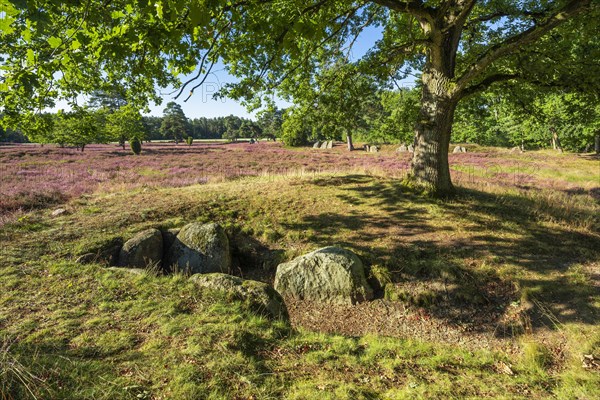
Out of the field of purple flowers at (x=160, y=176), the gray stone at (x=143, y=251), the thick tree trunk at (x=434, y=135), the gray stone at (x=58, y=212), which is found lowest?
the gray stone at (x=143, y=251)

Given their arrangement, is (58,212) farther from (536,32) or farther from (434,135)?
(536,32)

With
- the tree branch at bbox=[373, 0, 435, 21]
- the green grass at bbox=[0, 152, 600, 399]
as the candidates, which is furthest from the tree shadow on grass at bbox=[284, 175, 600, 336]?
the tree branch at bbox=[373, 0, 435, 21]

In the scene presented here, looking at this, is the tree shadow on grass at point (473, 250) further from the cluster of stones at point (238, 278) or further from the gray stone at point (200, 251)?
the gray stone at point (200, 251)

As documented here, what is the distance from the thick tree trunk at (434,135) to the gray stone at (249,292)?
6962 millimetres

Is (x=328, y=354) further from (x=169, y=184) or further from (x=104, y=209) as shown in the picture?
(x=169, y=184)

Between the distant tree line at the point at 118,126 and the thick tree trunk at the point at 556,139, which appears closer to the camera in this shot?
the distant tree line at the point at 118,126

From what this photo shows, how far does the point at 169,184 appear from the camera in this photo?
1584 centimetres

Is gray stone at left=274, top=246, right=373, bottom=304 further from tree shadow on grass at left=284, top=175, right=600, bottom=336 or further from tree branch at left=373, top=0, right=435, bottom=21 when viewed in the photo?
tree branch at left=373, top=0, right=435, bottom=21

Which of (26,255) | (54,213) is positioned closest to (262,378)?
(26,255)

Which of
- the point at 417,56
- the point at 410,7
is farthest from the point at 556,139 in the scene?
the point at 410,7

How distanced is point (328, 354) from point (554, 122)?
43.5 m

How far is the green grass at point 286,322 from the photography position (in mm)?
3248

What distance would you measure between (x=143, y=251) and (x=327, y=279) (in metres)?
4.67

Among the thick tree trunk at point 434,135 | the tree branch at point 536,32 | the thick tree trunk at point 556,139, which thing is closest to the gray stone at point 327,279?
the thick tree trunk at point 434,135
